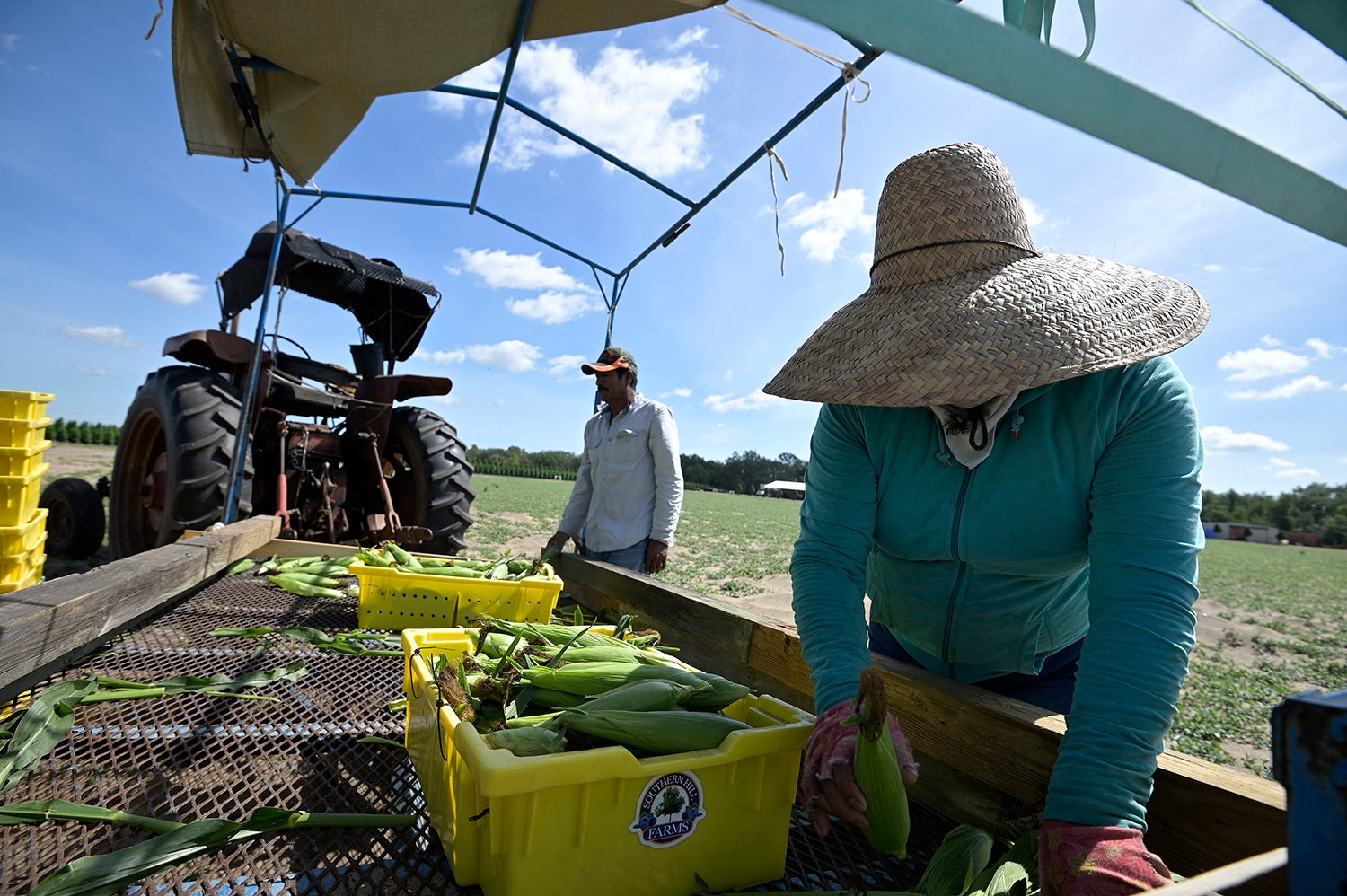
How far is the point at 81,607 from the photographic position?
5.62ft

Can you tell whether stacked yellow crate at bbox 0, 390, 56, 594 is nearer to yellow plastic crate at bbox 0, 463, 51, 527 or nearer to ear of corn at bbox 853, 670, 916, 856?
yellow plastic crate at bbox 0, 463, 51, 527

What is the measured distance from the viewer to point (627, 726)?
3.62 feet

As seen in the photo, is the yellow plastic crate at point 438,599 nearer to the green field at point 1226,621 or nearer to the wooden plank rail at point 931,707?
the wooden plank rail at point 931,707

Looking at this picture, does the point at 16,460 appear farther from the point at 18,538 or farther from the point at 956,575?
the point at 956,575

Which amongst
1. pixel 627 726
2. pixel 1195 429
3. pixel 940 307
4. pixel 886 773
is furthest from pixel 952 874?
pixel 940 307

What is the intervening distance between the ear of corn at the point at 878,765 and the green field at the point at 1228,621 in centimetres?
203

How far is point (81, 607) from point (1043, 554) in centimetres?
243

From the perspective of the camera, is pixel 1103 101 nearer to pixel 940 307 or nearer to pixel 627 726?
pixel 940 307

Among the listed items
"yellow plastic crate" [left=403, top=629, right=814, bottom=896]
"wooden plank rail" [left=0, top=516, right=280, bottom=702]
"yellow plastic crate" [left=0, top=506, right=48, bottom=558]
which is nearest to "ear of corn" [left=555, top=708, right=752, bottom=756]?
"yellow plastic crate" [left=403, top=629, right=814, bottom=896]

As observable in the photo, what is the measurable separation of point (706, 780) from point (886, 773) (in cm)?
30

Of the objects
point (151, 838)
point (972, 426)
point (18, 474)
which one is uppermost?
point (972, 426)

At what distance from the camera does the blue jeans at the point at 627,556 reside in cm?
438

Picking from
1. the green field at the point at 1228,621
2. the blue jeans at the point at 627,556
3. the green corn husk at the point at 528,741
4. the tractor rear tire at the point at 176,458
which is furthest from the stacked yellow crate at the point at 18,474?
the green field at the point at 1228,621

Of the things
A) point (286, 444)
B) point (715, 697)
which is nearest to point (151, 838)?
point (715, 697)
